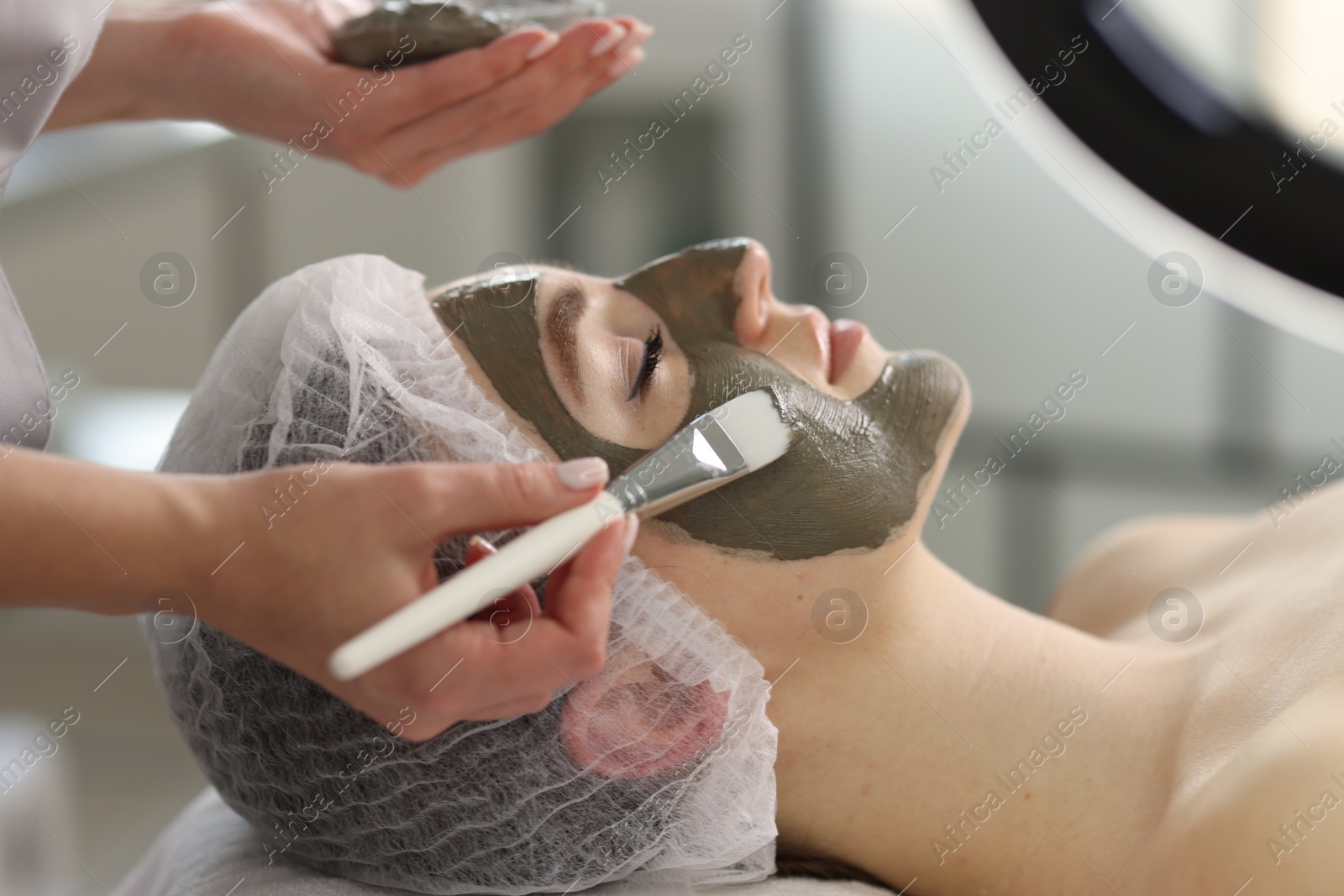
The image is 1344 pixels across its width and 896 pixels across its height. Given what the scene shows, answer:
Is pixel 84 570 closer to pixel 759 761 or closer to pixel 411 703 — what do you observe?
pixel 411 703

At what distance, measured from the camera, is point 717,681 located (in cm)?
86

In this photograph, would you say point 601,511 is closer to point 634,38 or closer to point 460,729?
point 460,729

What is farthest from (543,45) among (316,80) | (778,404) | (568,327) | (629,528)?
(629,528)

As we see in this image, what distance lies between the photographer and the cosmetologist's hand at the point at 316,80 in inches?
46.0

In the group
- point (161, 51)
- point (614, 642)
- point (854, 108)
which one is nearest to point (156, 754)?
point (161, 51)

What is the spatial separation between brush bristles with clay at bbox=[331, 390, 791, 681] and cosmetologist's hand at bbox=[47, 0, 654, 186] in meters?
0.54

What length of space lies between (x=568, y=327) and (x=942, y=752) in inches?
20.0

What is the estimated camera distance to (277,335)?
35.9 inches

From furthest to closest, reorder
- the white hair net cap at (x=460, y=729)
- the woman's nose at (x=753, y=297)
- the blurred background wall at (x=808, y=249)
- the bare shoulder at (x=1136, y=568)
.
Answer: the blurred background wall at (x=808, y=249), the bare shoulder at (x=1136, y=568), the woman's nose at (x=753, y=297), the white hair net cap at (x=460, y=729)

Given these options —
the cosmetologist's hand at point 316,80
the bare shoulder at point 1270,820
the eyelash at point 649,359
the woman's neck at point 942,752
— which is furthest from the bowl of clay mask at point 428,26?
the bare shoulder at point 1270,820

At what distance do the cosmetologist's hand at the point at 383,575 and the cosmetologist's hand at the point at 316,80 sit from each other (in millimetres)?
721

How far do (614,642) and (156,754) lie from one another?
7.62ft

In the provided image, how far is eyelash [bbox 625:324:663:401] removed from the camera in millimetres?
918

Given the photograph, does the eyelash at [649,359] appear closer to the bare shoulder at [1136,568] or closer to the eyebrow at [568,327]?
the eyebrow at [568,327]
